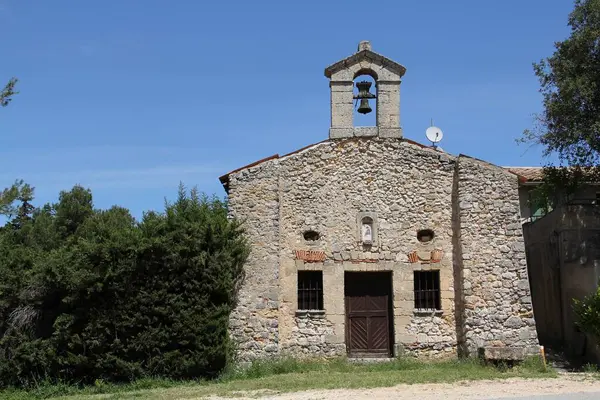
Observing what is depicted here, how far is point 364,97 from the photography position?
15.7 meters

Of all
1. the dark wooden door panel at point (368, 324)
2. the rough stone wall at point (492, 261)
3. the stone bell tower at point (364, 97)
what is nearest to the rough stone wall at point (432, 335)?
the rough stone wall at point (492, 261)

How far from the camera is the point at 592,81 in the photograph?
15.5 m

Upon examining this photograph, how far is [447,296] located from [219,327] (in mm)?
5552

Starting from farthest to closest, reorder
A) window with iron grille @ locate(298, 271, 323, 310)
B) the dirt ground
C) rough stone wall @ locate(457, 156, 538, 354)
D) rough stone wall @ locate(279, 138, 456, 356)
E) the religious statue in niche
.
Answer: the religious statue in niche, window with iron grille @ locate(298, 271, 323, 310), rough stone wall @ locate(279, 138, 456, 356), rough stone wall @ locate(457, 156, 538, 354), the dirt ground

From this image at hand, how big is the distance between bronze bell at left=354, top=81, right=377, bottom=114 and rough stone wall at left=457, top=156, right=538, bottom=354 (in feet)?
8.88

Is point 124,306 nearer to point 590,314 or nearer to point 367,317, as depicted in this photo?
point 367,317

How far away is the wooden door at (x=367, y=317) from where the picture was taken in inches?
594

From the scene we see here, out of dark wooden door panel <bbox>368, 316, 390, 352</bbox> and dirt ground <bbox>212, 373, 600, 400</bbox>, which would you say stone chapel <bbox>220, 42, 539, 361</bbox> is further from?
dirt ground <bbox>212, 373, 600, 400</bbox>

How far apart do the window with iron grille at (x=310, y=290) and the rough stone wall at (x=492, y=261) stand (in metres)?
3.45

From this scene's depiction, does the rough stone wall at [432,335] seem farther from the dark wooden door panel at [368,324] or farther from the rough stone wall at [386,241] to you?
the dark wooden door panel at [368,324]

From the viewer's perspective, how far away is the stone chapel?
14.7 meters

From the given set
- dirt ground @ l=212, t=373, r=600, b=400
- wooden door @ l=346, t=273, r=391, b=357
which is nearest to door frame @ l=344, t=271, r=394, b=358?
wooden door @ l=346, t=273, r=391, b=357

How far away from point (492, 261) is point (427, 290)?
5.58 feet

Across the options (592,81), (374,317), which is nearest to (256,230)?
(374,317)
